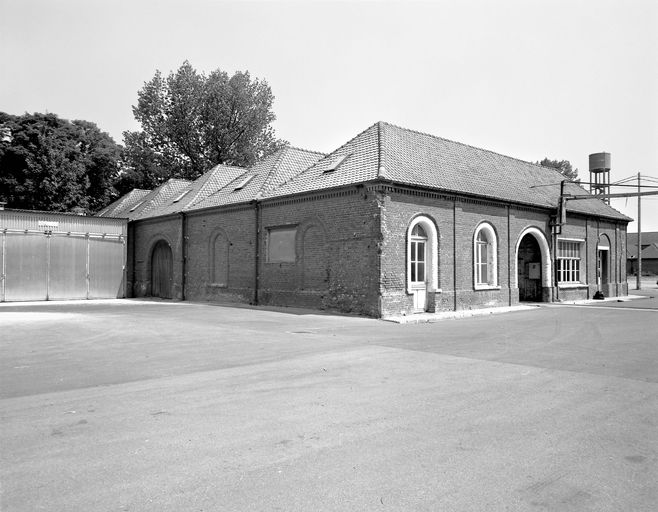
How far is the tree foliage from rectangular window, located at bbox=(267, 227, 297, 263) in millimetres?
25526

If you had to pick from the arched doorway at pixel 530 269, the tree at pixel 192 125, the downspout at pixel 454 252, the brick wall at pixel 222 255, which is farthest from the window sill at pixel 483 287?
the tree at pixel 192 125

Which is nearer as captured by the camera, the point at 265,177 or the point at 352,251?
the point at 352,251

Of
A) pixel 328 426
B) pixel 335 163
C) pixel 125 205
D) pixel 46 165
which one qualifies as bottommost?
pixel 328 426

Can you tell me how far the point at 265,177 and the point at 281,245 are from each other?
451cm

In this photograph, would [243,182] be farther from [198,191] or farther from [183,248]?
[183,248]

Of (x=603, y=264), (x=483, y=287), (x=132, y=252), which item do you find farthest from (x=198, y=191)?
(x=603, y=264)

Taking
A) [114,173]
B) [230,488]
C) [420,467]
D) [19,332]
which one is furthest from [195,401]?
[114,173]

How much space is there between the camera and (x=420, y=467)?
433 cm

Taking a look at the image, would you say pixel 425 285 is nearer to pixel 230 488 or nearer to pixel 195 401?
pixel 195 401

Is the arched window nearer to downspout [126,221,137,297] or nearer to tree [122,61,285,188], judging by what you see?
downspout [126,221,137,297]

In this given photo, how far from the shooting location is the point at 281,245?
69.7 ft

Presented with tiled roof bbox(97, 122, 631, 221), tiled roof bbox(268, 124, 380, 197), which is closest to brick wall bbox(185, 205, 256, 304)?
tiled roof bbox(97, 122, 631, 221)

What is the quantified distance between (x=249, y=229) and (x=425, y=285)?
820 cm

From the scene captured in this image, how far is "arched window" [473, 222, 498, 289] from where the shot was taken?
2144cm
